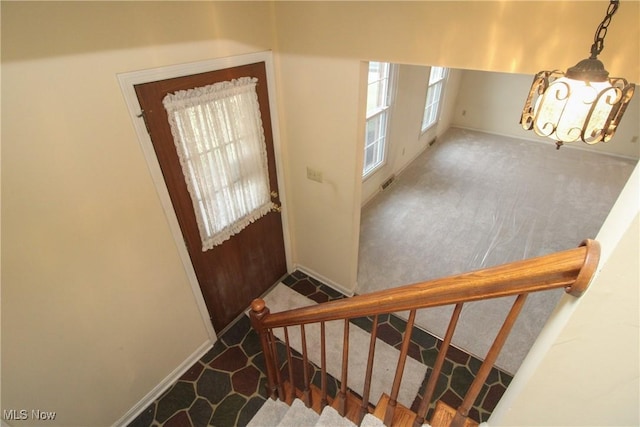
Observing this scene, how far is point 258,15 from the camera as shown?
196cm

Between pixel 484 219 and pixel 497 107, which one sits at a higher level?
pixel 497 107

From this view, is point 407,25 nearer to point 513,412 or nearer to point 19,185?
Answer: point 513,412

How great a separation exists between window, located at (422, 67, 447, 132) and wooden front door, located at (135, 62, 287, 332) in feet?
12.8

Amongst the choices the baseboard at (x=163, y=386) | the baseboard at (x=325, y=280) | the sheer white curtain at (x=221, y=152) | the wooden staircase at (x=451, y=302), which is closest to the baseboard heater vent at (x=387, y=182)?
the baseboard at (x=325, y=280)

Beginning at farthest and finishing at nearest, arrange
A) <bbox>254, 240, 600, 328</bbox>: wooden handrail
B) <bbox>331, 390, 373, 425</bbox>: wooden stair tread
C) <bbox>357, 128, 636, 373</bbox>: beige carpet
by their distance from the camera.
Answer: <bbox>357, 128, 636, 373</bbox>: beige carpet
<bbox>331, 390, 373, 425</bbox>: wooden stair tread
<bbox>254, 240, 600, 328</bbox>: wooden handrail

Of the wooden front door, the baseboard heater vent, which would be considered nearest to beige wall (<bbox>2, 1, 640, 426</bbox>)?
the wooden front door

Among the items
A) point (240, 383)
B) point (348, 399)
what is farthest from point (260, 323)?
point (240, 383)

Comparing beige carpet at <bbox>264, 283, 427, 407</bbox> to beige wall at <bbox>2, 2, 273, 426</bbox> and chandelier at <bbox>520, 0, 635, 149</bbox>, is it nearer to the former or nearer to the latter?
beige wall at <bbox>2, 2, 273, 426</bbox>

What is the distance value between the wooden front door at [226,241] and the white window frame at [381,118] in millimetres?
1708

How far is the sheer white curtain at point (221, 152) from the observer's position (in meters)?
1.81

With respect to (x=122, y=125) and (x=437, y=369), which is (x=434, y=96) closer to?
(x=122, y=125)

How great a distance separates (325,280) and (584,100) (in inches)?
97.6

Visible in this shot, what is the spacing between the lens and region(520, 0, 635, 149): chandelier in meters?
1.10

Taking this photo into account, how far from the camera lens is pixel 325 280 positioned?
315 centimetres
